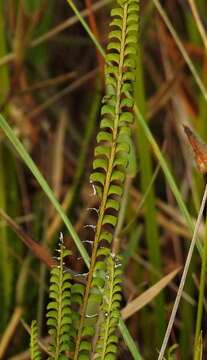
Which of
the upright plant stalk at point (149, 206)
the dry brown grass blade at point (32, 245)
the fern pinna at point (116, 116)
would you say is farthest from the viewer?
the upright plant stalk at point (149, 206)

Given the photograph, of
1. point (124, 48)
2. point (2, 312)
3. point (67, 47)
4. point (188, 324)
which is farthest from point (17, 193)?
point (124, 48)

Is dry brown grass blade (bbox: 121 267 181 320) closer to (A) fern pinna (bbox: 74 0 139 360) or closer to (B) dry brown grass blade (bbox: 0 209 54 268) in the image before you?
(B) dry brown grass blade (bbox: 0 209 54 268)

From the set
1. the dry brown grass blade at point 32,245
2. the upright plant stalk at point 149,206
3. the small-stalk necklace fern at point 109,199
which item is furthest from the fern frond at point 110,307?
the upright plant stalk at point 149,206

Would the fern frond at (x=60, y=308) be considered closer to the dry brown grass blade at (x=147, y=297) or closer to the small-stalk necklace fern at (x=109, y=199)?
the small-stalk necklace fern at (x=109, y=199)

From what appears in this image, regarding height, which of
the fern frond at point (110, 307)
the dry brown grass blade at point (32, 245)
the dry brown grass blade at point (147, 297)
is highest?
the dry brown grass blade at point (32, 245)

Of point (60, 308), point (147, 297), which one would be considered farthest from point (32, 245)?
point (60, 308)
